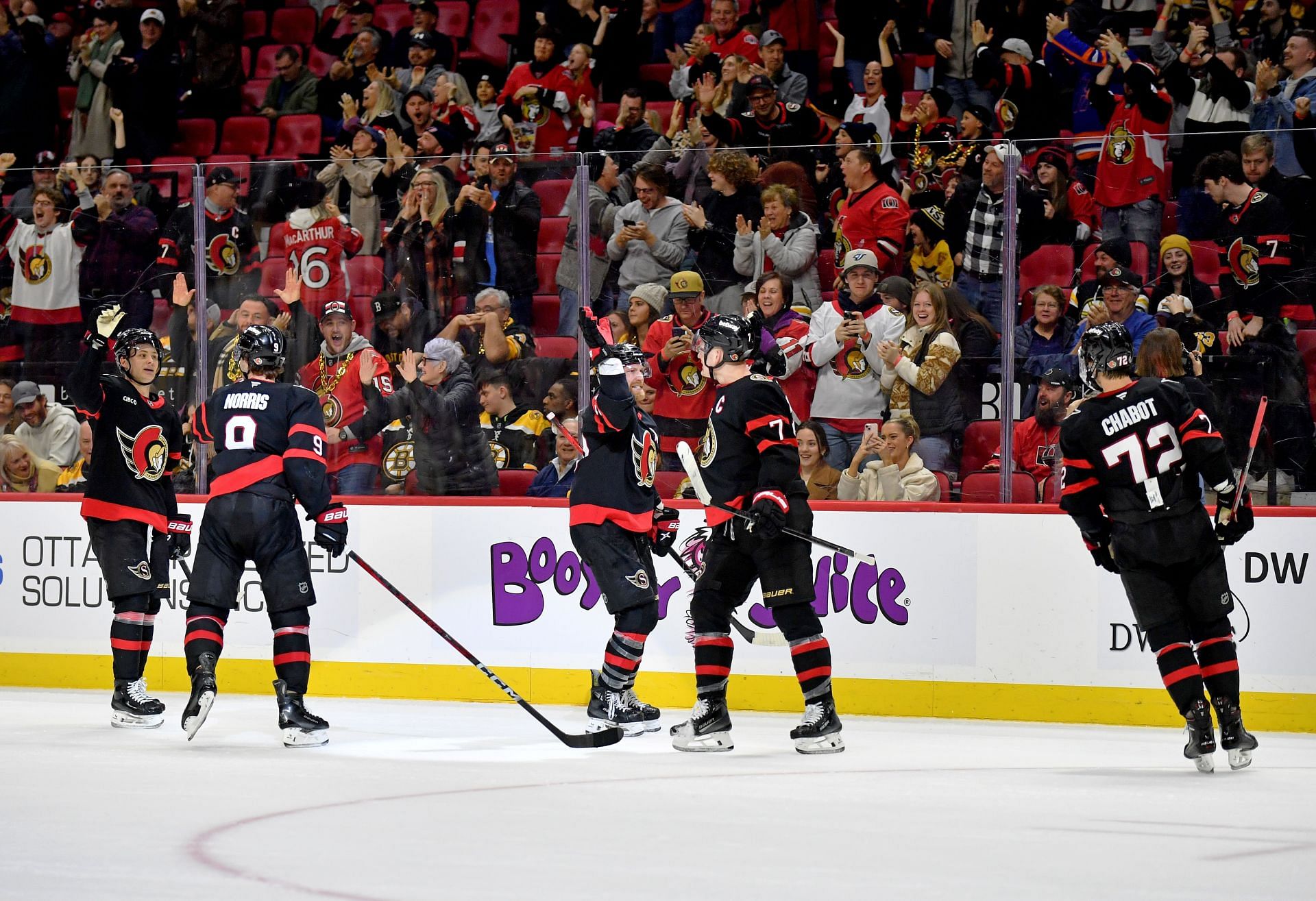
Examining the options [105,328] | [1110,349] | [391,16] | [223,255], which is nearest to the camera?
[1110,349]

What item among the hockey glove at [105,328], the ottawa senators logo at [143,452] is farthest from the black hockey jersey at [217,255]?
the ottawa senators logo at [143,452]

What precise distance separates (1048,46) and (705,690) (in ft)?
16.9

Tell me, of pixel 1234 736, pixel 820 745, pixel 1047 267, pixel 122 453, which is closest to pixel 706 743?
pixel 820 745

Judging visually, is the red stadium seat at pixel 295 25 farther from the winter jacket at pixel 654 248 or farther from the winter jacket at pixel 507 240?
the winter jacket at pixel 654 248

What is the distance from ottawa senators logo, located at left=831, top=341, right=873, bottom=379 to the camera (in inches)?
274

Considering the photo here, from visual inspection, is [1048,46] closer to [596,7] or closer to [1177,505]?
[596,7]

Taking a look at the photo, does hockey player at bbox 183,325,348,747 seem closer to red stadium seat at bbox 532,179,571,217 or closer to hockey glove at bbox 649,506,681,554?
hockey glove at bbox 649,506,681,554

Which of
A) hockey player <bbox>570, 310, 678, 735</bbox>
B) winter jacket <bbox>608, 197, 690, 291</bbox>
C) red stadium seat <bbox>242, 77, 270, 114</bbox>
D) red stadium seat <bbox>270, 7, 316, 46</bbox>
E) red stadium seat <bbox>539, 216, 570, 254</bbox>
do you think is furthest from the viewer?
red stadium seat <bbox>270, 7, 316, 46</bbox>

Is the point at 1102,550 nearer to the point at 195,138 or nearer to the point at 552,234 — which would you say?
the point at 552,234

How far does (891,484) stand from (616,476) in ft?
4.35

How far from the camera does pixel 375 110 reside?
436 inches

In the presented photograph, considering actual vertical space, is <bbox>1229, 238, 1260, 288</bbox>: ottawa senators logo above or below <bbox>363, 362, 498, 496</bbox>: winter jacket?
above

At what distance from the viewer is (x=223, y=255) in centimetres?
781

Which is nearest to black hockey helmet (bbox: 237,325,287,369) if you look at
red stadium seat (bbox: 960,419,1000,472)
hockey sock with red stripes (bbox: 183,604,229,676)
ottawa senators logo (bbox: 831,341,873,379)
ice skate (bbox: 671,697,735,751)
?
hockey sock with red stripes (bbox: 183,604,229,676)
